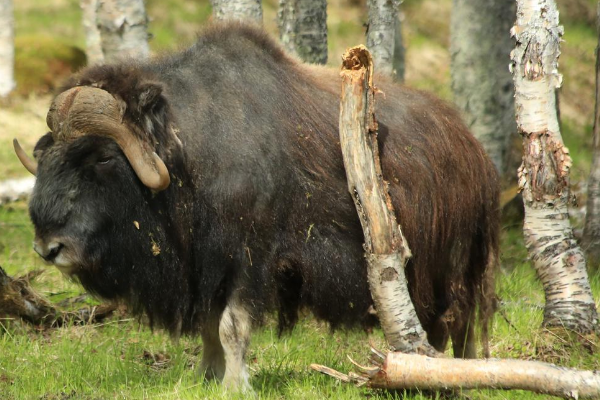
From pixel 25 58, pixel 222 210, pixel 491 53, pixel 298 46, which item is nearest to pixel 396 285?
pixel 222 210

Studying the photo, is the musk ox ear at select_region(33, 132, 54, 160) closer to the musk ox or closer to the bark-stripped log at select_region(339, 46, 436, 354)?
the musk ox

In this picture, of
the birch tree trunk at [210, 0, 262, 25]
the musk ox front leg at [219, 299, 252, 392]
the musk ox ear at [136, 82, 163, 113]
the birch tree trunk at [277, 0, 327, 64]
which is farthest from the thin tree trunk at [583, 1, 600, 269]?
the musk ox ear at [136, 82, 163, 113]

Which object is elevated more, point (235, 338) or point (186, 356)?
point (235, 338)

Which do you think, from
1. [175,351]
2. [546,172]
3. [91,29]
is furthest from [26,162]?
[91,29]

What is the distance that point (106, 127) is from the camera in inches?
147

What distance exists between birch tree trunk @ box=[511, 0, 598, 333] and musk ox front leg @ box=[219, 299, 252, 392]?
56.8 inches

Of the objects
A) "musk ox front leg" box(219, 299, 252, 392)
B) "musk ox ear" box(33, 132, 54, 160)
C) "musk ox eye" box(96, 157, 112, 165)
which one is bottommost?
"musk ox front leg" box(219, 299, 252, 392)

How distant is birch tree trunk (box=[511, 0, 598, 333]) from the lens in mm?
4094

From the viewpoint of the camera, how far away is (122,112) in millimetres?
3783

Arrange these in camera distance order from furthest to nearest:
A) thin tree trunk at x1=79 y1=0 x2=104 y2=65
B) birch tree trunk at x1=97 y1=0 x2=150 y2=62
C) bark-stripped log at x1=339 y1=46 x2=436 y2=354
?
1. thin tree trunk at x1=79 y1=0 x2=104 y2=65
2. birch tree trunk at x1=97 y1=0 x2=150 y2=62
3. bark-stripped log at x1=339 y1=46 x2=436 y2=354

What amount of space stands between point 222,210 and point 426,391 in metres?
1.17

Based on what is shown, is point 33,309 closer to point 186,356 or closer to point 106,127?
point 186,356

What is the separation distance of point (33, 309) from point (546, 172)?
2903mm

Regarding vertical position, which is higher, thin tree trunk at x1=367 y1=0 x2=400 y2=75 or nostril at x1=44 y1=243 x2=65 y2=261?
thin tree trunk at x1=367 y1=0 x2=400 y2=75
